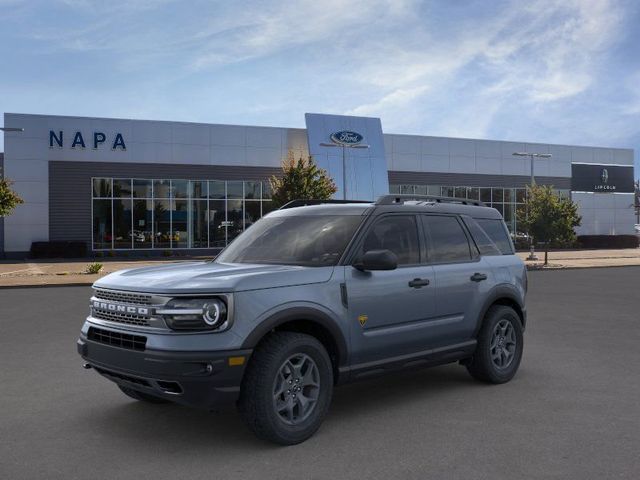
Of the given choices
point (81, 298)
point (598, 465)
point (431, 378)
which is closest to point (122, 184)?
point (81, 298)

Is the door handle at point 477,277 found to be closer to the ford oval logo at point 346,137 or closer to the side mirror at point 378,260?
the side mirror at point 378,260

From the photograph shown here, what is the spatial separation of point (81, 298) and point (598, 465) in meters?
13.7

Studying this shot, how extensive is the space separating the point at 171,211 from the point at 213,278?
3222 centimetres

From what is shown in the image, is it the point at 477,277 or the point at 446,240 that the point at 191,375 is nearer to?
the point at 446,240

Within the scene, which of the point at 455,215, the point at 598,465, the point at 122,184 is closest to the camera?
the point at 598,465

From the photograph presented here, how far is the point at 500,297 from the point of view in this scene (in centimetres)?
648

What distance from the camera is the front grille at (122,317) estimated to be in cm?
447

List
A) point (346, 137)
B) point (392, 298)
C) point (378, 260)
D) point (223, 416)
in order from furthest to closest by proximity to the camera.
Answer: point (346, 137)
point (223, 416)
point (392, 298)
point (378, 260)

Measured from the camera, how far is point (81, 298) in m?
15.4

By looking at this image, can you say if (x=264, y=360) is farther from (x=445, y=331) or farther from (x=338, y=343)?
(x=445, y=331)

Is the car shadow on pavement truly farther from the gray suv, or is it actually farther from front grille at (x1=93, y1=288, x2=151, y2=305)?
front grille at (x1=93, y1=288, x2=151, y2=305)

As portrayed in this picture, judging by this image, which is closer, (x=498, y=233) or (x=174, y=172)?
(x=498, y=233)

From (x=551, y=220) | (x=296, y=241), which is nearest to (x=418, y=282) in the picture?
(x=296, y=241)

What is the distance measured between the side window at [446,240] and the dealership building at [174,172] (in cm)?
2758
